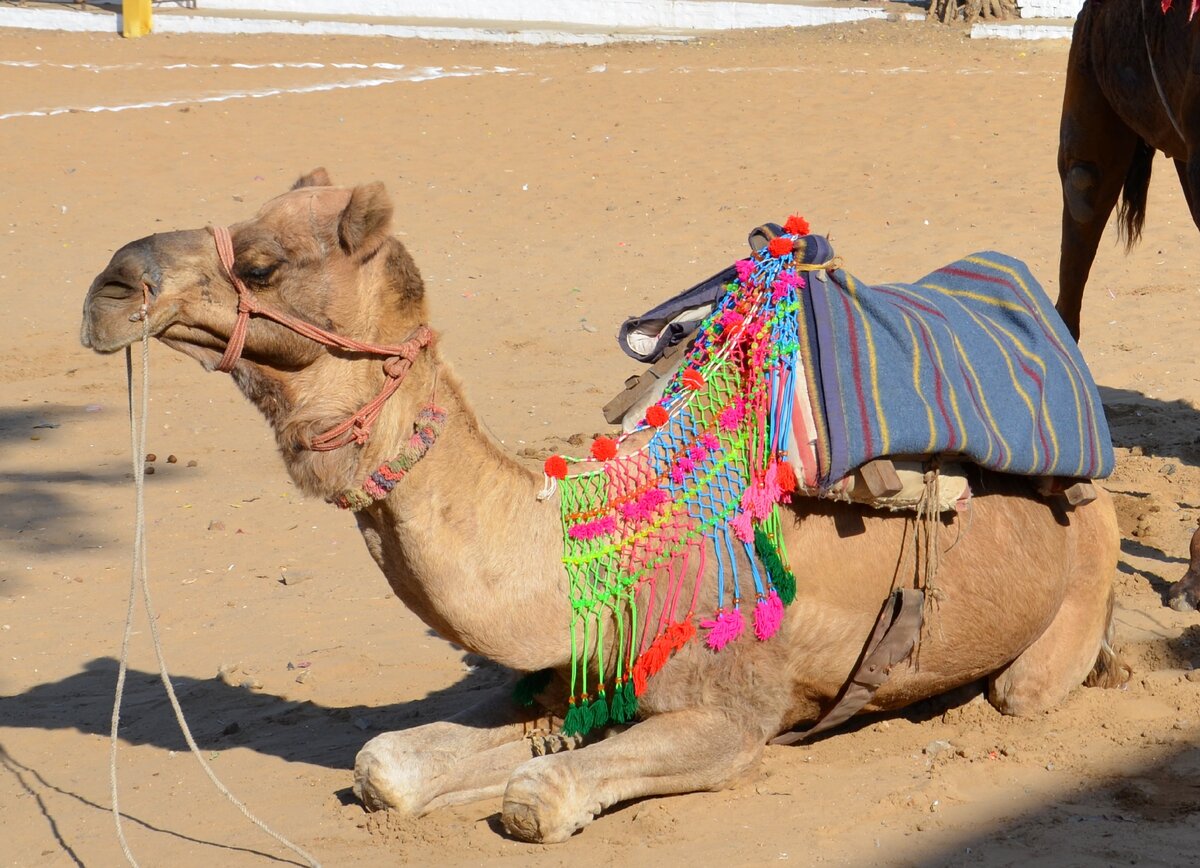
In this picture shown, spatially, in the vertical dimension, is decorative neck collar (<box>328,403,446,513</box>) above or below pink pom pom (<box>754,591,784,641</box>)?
above

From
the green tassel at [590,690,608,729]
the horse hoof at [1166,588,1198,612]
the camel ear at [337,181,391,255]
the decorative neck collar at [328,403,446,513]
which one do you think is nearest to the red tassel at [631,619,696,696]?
the green tassel at [590,690,608,729]

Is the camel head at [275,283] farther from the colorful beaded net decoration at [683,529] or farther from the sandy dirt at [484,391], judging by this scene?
the sandy dirt at [484,391]

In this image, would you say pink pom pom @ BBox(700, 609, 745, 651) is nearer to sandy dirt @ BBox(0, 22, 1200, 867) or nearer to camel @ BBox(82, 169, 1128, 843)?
camel @ BBox(82, 169, 1128, 843)

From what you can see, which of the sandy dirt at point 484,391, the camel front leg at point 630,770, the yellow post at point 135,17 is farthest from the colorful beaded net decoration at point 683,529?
the yellow post at point 135,17

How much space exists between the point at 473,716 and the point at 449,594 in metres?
0.66

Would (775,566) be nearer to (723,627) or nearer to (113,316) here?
(723,627)

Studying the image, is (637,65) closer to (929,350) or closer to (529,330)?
(529,330)

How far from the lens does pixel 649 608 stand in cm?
375

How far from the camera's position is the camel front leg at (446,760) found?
12.4ft

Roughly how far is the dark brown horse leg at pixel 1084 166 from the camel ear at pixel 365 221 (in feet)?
14.3

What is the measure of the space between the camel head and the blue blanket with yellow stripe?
1.06 meters

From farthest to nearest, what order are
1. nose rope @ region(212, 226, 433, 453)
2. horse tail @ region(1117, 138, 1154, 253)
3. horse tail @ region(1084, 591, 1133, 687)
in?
horse tail @ region(1117, 138, 1154, 253)
horse tail @ region(1084, 591, 1133, 687)
nose rope @ region(212, 226, 433, 453)

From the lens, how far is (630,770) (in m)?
3.70

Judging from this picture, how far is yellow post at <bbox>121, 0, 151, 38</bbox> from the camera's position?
2167cm
